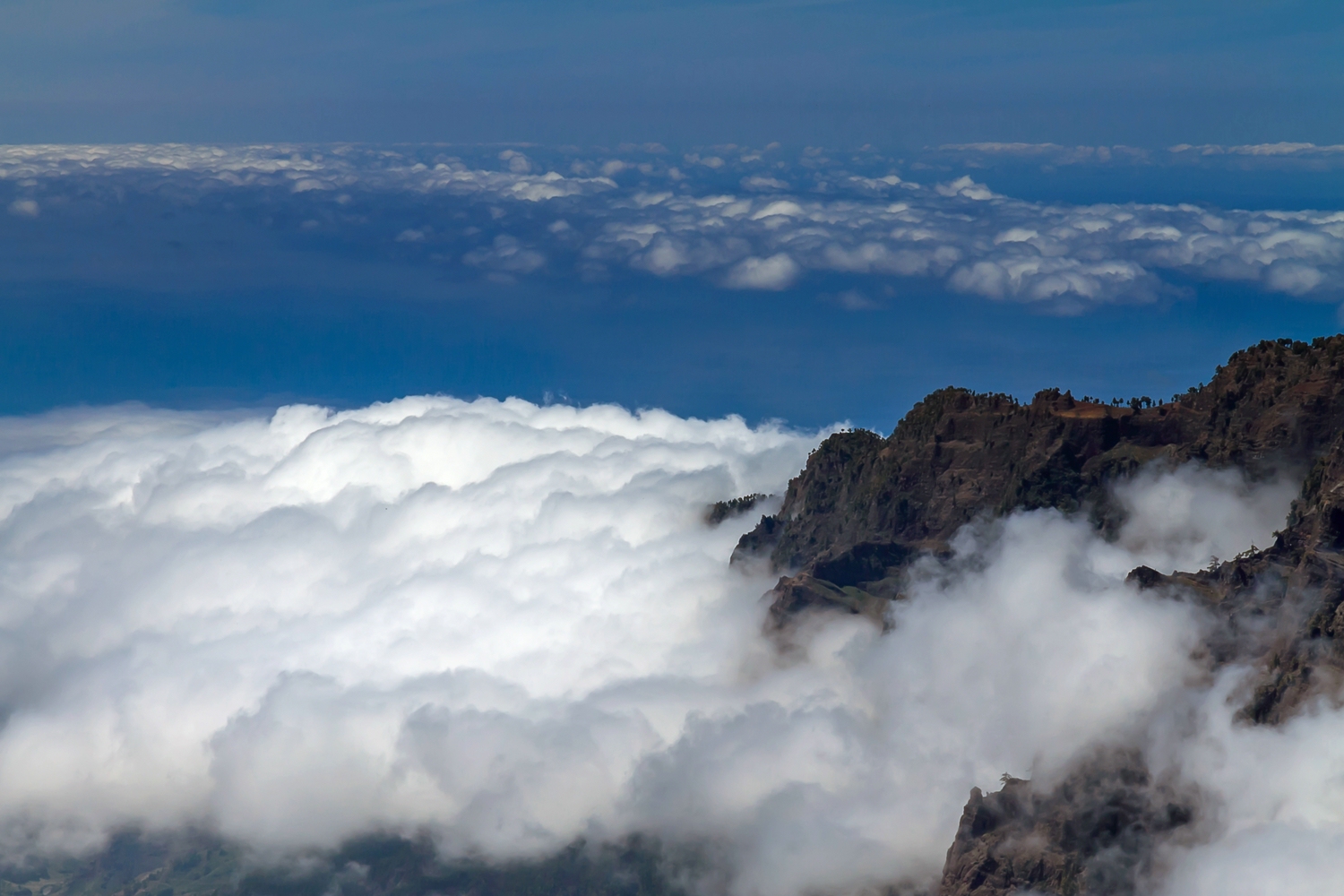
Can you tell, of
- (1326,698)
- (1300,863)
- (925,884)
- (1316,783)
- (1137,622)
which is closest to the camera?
(1300,863)

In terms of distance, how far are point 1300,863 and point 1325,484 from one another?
2352 inches

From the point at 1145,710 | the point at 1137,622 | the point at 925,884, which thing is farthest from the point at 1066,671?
the point at 925,884

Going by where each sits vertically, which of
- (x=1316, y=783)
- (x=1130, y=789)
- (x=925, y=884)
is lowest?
(x=925, y=884)

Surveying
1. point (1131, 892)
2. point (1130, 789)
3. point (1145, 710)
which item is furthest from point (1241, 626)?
point (1131, 892)

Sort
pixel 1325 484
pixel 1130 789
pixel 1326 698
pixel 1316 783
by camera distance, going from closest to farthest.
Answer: pixel 1316 783, pixel 1326 698, pixel 1130 789, pixel 1325 484

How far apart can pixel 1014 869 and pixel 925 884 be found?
45.4m

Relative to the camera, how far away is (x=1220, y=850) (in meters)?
138

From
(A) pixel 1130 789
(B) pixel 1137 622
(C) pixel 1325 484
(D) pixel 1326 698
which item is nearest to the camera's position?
(D) pixel 1326 698

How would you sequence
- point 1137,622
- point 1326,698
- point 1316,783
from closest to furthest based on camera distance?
point 1316,783 < point 1326,698 < point 1137,622

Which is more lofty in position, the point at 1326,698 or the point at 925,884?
the point at 1326,698

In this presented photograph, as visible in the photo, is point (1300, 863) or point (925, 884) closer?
point (1300, 863)

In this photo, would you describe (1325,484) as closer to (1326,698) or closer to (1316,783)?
(1326,698)

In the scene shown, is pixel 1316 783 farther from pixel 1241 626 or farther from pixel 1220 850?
pixel 1241 626

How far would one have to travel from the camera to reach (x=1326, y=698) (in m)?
141
